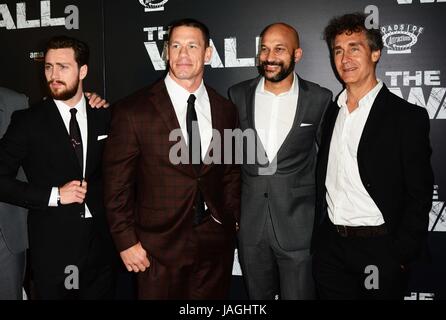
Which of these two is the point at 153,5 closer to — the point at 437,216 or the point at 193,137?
the point at 193,137

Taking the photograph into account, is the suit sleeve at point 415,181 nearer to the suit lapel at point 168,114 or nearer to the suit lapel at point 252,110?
the suit lapel at point 252,110

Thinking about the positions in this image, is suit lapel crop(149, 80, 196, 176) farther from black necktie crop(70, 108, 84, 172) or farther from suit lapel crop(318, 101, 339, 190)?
suit lapel crop(318, 101, 339, 190)

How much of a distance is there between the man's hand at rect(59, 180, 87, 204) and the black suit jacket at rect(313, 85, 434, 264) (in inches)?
60.9

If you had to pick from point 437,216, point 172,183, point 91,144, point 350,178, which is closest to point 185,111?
point 172,183

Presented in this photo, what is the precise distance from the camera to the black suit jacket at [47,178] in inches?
85.8

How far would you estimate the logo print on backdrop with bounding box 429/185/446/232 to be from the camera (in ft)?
9.64

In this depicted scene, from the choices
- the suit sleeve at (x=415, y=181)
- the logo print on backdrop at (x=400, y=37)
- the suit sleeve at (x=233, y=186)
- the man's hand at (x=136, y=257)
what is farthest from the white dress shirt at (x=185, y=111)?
the logo print on backdrop at (x=400, y=37)

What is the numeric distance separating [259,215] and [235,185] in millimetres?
247

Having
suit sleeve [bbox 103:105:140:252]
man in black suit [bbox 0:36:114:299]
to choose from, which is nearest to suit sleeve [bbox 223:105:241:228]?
suit sleeve [bbox 103:105:140:252]

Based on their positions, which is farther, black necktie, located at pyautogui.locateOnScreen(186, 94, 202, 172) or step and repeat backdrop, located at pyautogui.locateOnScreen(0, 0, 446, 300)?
step and repeat backdrop, located at pyautogui.locateOnScreen(0, 0, 446, 300)

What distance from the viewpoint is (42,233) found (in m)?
2.28

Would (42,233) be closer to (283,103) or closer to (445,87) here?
(283,103)

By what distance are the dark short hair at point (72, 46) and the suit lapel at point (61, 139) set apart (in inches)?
14.8
